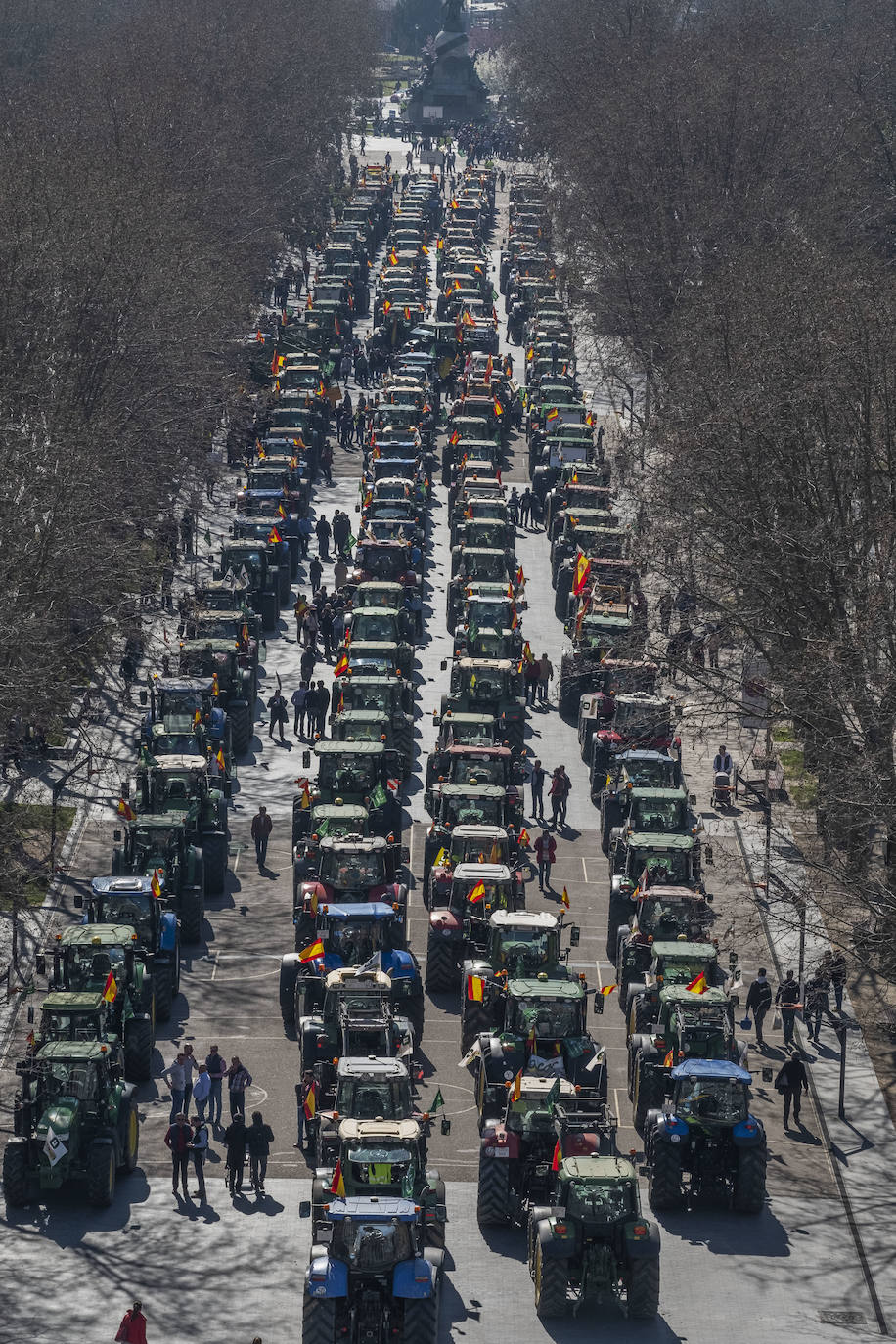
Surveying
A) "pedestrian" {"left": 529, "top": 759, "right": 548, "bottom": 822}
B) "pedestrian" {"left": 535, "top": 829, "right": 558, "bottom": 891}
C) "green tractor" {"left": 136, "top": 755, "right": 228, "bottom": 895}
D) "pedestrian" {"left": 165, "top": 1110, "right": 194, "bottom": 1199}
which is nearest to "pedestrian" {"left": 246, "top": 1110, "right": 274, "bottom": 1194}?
"pedestrian" {"left": 165, "top": 1110, "right": 194, "bottom": 1199}

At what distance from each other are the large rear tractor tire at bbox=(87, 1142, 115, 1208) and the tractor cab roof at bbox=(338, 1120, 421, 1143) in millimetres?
3464

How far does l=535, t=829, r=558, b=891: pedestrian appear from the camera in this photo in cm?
4866

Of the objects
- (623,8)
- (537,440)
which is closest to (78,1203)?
(537,440)

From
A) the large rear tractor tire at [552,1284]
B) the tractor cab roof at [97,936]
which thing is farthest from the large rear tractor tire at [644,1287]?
the tractor cab roof at [97,936]

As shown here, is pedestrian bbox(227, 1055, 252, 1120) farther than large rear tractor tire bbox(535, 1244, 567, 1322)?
Yes

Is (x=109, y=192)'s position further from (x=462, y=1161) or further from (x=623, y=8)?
(x=623, y=8)

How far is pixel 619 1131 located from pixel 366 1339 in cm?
836

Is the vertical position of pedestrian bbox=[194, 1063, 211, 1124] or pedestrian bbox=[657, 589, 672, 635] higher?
pedestrian bbox=[657, 589, 672, 635]

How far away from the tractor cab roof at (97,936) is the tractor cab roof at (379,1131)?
6.95 metres

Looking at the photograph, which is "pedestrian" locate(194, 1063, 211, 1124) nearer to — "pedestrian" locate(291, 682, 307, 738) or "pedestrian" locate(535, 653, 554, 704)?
"pedestrian" locate(291, 682, 307, 738)

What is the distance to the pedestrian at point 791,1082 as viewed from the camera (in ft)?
126

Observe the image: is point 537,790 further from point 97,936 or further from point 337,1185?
point 337,1185

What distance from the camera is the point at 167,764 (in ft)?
156

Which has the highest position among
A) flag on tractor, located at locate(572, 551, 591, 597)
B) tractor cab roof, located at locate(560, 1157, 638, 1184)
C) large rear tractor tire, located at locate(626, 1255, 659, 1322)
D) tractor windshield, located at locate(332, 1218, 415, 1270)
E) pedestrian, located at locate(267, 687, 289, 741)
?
flag on tractor, located at locate(572, 551, 591, 597)
